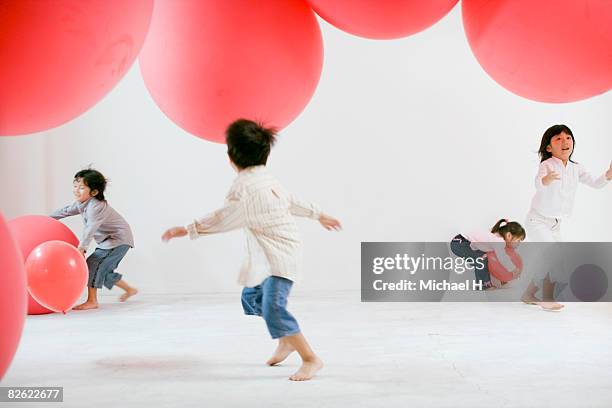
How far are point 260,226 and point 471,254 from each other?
2337 mm

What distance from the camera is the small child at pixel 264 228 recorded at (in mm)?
2074

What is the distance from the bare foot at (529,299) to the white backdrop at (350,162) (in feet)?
2.22

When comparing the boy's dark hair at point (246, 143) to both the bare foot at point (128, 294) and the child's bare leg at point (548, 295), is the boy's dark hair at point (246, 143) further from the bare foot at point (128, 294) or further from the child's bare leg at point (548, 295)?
the bare foot at point (128, 294)

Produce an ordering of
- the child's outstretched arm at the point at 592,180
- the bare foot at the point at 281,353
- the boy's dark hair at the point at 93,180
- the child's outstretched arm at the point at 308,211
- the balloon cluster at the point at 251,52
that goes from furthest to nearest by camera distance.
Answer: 1. the boy's dark hair at the point at 93,180
2. the child's outstretched arm at the point at 592,180
3. the bare foot at the point at 281,353
4. the child's outstretched arm at the point at 308,211
5. the balloon cluster at the point at 251,52

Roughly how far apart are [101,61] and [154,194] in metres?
2.42

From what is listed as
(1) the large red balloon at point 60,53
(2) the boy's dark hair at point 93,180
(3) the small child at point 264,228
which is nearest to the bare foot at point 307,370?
(3) the small child at point 264,228

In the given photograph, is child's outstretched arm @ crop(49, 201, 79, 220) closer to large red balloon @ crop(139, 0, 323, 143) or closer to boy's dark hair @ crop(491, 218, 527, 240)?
large red balloon @ crop(139, 0, 323, 143)

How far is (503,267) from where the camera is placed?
4.06 meters

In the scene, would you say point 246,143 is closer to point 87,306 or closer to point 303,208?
point 303,208

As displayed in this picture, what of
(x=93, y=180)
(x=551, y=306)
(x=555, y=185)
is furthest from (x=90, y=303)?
(x=555, y=185)

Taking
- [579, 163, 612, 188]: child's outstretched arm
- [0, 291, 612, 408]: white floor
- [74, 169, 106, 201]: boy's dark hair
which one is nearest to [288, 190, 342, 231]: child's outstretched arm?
[0, 291, 612, 408]: white floor

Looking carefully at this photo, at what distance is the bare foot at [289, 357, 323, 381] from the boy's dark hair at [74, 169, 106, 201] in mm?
2029

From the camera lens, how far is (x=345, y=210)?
4.38 meters

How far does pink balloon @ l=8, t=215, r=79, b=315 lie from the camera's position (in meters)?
3.34
